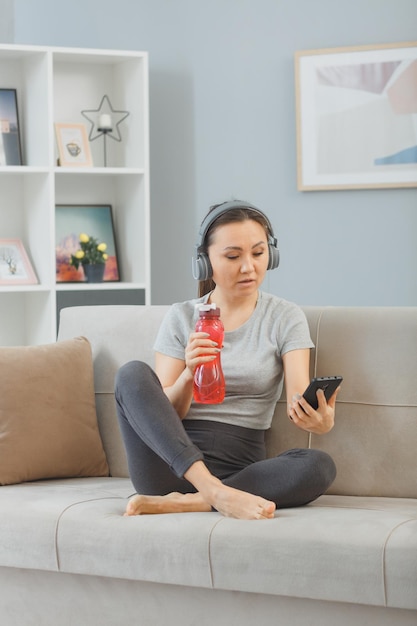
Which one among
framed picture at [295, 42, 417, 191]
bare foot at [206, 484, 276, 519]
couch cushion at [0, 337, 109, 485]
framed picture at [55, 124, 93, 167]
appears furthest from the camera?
framed picture at [55, 124, 93, 167]

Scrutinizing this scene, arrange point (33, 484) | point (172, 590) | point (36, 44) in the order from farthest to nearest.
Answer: point (36, 44) → point (33, 484) → point (172, 590)

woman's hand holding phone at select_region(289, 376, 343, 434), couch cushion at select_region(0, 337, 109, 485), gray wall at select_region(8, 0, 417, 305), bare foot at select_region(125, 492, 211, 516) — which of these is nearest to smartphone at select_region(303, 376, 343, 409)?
woman's hand holding phone at select_region(289, 376, 343, 434)

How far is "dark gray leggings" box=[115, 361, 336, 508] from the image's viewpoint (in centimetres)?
218

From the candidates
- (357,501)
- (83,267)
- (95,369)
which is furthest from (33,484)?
(83,267)

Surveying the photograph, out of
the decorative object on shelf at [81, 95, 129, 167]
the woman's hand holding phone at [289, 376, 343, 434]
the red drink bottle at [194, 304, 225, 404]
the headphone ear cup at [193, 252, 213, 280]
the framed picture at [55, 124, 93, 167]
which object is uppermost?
the decorative object on shelf at [81, 95, 129, 167]

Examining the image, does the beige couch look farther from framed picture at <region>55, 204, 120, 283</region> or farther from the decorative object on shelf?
the decorative object on shelf

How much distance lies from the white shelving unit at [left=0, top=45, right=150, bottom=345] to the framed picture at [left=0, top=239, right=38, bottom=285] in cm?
4

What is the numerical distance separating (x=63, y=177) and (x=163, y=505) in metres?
2.32

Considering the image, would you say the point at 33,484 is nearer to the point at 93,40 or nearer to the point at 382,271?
the point at 382,271

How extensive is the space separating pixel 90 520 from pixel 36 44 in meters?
2.68

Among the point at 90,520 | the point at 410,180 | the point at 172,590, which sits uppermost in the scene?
the point at 410,180

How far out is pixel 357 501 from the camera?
2.34 meters

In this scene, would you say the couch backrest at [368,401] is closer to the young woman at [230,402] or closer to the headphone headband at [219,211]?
the young woman at [230,402]

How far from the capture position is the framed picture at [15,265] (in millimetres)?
3979
